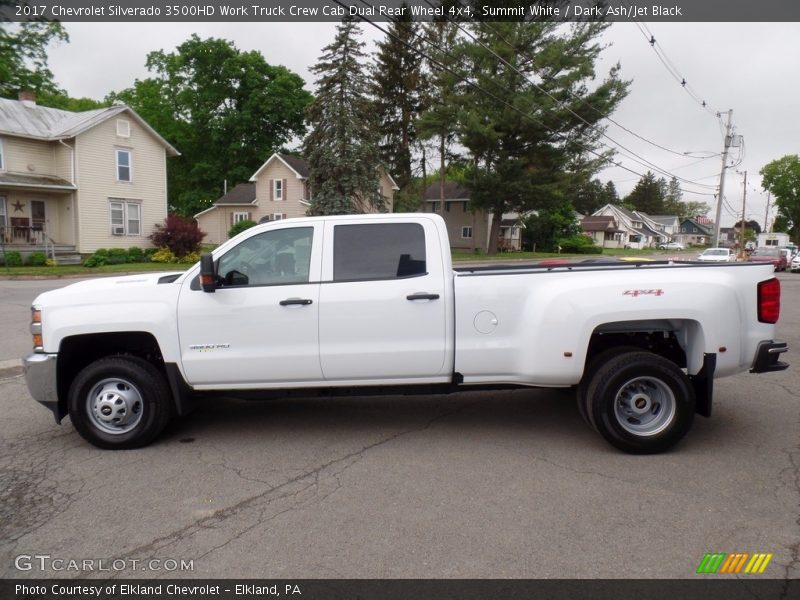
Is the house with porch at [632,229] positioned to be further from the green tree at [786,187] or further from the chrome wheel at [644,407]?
the chrome wheel at [644,407]

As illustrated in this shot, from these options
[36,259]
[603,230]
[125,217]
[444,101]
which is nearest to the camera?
[36,259]

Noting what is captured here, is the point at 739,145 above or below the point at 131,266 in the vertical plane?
above

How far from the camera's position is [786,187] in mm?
99562

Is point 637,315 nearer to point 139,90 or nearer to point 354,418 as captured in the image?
point 354,418

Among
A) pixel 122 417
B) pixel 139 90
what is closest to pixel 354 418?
pixel 122 417

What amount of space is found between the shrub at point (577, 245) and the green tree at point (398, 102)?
17.9 meters

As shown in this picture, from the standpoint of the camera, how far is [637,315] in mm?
4754

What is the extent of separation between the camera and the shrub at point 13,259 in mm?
26819

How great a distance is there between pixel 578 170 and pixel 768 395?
36.9 metres

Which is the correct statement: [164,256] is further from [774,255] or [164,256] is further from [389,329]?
[774,255]

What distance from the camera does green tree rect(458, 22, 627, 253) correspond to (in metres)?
36.7

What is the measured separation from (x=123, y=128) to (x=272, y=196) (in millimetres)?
15038
